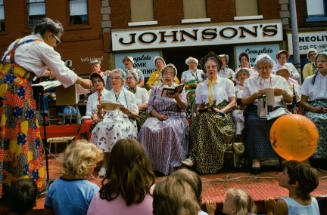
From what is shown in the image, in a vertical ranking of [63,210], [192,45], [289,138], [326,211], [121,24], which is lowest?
[326,211]

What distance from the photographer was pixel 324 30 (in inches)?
536

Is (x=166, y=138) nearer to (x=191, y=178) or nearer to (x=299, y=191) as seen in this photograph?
(x=299, y=191)

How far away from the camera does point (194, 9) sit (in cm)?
1368

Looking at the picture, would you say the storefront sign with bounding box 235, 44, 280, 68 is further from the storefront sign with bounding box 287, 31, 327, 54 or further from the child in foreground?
the child in foreground

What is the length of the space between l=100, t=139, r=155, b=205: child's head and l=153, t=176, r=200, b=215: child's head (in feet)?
0.75

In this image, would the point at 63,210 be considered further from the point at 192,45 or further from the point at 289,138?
the point at 192,45

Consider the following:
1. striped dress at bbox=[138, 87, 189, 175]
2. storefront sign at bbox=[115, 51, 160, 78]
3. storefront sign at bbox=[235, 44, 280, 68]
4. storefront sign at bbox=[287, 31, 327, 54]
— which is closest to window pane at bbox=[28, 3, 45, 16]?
storefront sign at bbox=[115, 51, 160, 78]

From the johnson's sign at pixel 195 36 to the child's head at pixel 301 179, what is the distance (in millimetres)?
11127

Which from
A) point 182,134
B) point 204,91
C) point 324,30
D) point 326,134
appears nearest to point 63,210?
point 182,134

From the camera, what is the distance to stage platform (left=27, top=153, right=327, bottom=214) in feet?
11.1

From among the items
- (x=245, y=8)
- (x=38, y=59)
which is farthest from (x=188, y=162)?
(x=245, y=8)

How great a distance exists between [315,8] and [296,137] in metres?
12.3

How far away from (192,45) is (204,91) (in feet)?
27.4

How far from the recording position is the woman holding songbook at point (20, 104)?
10.7ft
